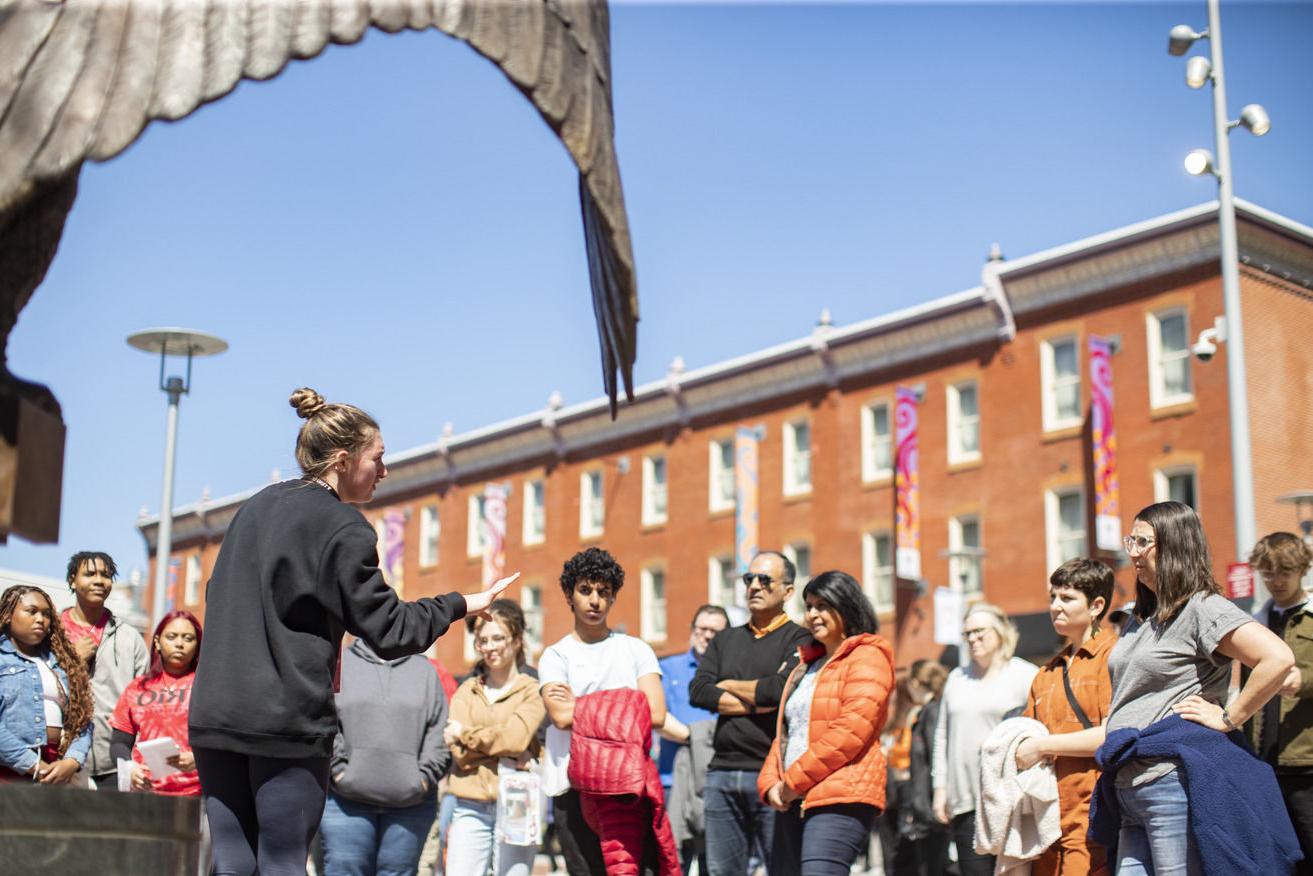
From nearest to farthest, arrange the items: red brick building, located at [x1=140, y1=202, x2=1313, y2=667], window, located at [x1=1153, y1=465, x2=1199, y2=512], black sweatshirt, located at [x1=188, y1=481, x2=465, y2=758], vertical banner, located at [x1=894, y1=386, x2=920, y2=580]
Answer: black sweatshirt, located at [x1=188, y1=481, x2=465, y2=758] < window, located at [x1=1153, y1=465, x2=1199, y2=512] < red brick building, located at [x1=140, y1=202, x2=1313, y2=667] < vertical banner, located at [x1=894, y1=386, x2=920, y2=580]

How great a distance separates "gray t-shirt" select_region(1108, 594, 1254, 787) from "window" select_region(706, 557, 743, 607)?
32.0m

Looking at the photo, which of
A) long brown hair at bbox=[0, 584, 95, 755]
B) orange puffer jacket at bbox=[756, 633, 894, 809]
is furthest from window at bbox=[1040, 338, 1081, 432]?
long brown hair at bbox=[0, 584, 95, 755]

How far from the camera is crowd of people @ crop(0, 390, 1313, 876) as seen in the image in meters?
4.04

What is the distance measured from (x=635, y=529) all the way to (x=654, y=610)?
228cm

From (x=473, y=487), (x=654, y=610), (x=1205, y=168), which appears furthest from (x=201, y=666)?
(x=473, y=487)

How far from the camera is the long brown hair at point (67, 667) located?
23.8ft

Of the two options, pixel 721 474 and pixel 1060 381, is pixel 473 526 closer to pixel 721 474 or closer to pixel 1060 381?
pixel 721 474

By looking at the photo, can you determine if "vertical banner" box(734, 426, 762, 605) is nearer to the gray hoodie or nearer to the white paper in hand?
the gray hoodie

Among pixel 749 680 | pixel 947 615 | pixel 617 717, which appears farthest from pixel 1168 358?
pixel 617 717

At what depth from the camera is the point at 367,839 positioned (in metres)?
7.55

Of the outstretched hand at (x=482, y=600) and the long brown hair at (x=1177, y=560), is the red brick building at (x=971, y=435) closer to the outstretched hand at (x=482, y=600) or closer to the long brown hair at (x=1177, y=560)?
the long brown hair at (x=1177, y=560)

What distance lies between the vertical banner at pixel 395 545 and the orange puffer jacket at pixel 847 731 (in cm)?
4139

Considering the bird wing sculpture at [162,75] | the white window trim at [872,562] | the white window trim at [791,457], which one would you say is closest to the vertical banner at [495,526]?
the white window trim at [791,457]

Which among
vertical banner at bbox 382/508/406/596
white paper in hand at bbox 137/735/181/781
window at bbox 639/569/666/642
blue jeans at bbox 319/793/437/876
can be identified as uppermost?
vertical banner at bbox 382/508/406/596
